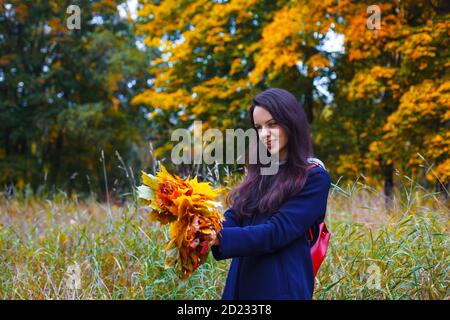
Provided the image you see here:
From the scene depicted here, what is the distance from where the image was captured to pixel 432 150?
659 centimetres

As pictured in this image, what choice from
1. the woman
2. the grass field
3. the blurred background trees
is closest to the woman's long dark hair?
the woman

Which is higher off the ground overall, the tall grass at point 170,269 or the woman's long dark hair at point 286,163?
the woman's long dark hair at point 286,163

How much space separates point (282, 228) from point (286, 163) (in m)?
0.29

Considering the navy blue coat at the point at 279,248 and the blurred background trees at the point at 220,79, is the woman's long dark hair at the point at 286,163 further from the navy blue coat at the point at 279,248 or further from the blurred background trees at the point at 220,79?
the blurred background trees at the point at 220,79

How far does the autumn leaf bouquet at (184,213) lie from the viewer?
1700mm

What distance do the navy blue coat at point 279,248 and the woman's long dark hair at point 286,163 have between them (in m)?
0.03

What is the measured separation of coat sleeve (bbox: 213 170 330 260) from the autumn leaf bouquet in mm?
62

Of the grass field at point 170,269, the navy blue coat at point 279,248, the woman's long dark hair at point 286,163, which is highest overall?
the woman's long dark hair at point 286,163

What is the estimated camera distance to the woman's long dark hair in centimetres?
189

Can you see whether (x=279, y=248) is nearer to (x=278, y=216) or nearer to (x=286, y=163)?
(x=278, y=216)

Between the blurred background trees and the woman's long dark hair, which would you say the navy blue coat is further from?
the blurred background trees

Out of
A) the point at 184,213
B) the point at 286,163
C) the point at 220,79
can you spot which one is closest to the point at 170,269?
the point at 286,163

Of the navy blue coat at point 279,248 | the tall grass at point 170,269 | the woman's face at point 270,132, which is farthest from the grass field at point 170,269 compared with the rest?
the woman's face at point 270,132

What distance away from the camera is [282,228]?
179 cm
